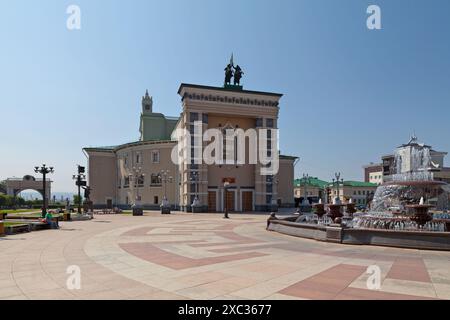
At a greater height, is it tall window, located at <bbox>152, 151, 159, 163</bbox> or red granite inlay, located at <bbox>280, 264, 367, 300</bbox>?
tall window, located at <bbox>152, 151, 159, 163</bbox>

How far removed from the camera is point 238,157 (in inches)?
1945

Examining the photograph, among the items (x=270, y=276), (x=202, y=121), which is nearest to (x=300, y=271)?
(x=270, y=276)

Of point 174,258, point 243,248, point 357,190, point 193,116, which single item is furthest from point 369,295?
point 357,190

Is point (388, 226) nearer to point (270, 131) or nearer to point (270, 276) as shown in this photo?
point (270, 276)

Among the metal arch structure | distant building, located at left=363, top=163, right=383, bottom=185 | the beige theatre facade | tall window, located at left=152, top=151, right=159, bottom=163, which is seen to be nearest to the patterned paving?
the beige theatre facade

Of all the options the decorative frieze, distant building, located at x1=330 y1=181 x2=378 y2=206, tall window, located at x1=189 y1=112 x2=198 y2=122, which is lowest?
distant building, located at x1=330 y1=181 x2=378 y2=206

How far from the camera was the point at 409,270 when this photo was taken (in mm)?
8609

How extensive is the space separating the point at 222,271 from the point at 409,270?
5.24 meters

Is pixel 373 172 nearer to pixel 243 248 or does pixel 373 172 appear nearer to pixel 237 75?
pixel 237 75

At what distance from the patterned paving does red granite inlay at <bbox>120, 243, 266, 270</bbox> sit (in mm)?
31

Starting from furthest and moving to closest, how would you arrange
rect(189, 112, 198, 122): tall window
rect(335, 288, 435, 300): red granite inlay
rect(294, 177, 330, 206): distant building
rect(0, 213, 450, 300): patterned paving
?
rect(294, 177, 330, 206): distant building → rect(189, 112, 198, 122): tall window → rect(0, 213, 450, 300): patterned paving → rect(335, 288, 435, 300): red granite inlay

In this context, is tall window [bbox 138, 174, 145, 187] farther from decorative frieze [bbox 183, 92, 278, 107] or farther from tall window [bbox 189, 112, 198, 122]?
decorative frieze [bbox 183, 92, 278, 107]

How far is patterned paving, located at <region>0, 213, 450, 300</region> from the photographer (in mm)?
6652
